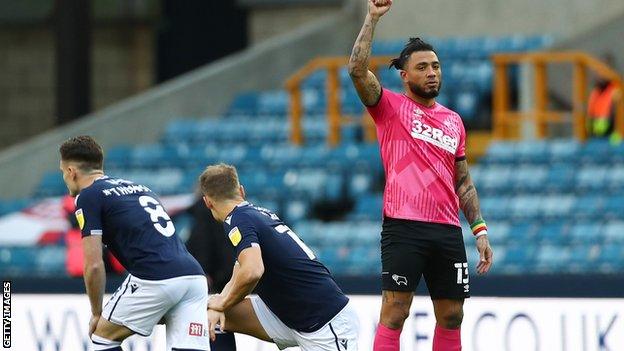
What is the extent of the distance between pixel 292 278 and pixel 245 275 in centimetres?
36

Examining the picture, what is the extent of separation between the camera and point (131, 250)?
7.88 meters

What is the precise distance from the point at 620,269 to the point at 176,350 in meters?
6.12

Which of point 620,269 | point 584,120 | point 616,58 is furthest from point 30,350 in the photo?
point 616,58

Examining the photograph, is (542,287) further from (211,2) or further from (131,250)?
(211,2)

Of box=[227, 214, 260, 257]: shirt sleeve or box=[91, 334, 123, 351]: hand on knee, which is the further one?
box=[91, 334, 123, 351]: hand on knee

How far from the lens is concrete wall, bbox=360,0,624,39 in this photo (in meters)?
18.5

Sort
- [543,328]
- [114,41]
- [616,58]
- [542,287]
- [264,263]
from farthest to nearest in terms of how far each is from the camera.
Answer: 1. [114,41]
2. [616,58]
3. [542,287]
4. [543,328]
5. [264,263]

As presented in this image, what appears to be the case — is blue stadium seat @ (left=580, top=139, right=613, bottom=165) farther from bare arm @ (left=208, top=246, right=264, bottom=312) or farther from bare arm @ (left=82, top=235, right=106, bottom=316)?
bare arm @ (left=82, top=235, right=106, bottom=316)

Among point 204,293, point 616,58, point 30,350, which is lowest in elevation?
point 30,350

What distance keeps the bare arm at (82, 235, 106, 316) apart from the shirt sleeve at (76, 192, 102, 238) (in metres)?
0.04

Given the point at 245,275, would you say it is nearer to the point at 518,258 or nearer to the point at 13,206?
the point at 518,258

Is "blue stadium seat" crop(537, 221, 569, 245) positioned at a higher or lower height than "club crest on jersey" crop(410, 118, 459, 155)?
lower

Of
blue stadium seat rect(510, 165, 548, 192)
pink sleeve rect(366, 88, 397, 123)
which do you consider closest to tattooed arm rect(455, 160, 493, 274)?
pink sleeve rect(366, 88, 397, 123)

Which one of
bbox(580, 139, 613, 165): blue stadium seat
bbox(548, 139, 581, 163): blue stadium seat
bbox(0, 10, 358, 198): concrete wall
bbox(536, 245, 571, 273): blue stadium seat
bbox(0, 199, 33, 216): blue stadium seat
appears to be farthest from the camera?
bbox(0, 10, 358, 198): concrete wall
